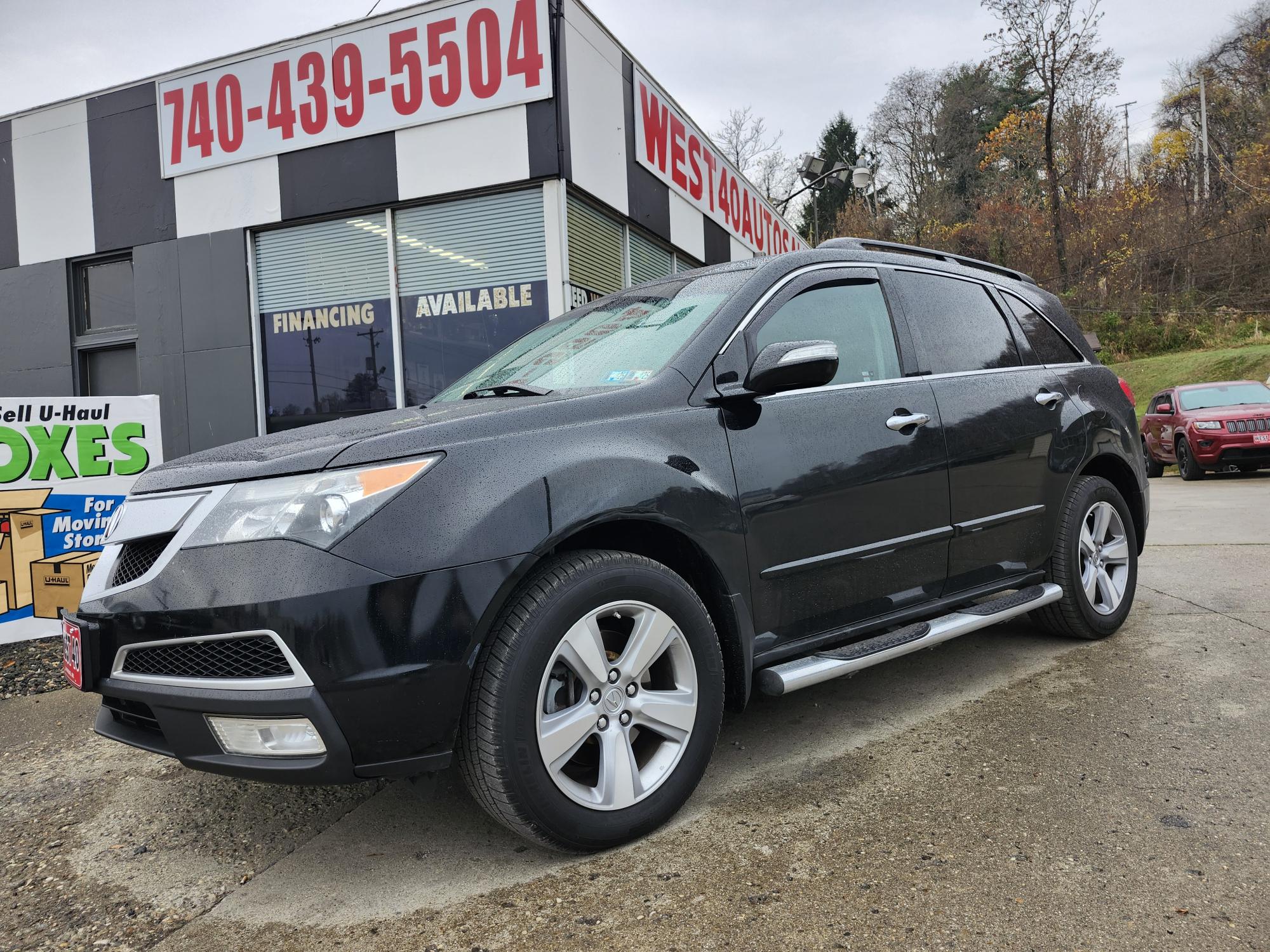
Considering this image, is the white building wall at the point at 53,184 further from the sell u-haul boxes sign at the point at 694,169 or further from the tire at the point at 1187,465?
the tire at the point at 1187,465

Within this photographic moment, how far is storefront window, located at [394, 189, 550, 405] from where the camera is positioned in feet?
24.6

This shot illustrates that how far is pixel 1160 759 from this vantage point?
2.70 meters

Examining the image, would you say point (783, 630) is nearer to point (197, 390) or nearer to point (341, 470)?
point (341, 470)

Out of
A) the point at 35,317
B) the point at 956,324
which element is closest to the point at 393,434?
the point at 956,324

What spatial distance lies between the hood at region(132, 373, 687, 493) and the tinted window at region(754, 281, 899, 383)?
583 mm

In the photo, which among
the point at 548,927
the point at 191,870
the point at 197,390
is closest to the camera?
the point at 548,927

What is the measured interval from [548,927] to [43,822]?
179 cm

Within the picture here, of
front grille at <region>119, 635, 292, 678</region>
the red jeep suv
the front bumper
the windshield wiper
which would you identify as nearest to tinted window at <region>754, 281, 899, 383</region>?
the windshield wiper

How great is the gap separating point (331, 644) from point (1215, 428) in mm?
13331

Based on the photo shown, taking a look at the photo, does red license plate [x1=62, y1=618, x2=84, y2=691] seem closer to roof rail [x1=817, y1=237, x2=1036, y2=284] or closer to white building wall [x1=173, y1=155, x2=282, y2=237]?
roof rail [x1=817, y1=237, x2=1036, y2=284]

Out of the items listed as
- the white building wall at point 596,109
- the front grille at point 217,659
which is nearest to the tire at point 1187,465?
the white building wall at point 596,109

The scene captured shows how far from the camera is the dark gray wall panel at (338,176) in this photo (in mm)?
7707

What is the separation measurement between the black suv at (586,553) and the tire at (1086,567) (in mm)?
453

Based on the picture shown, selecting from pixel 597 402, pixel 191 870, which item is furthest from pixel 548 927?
pixel 597 402
